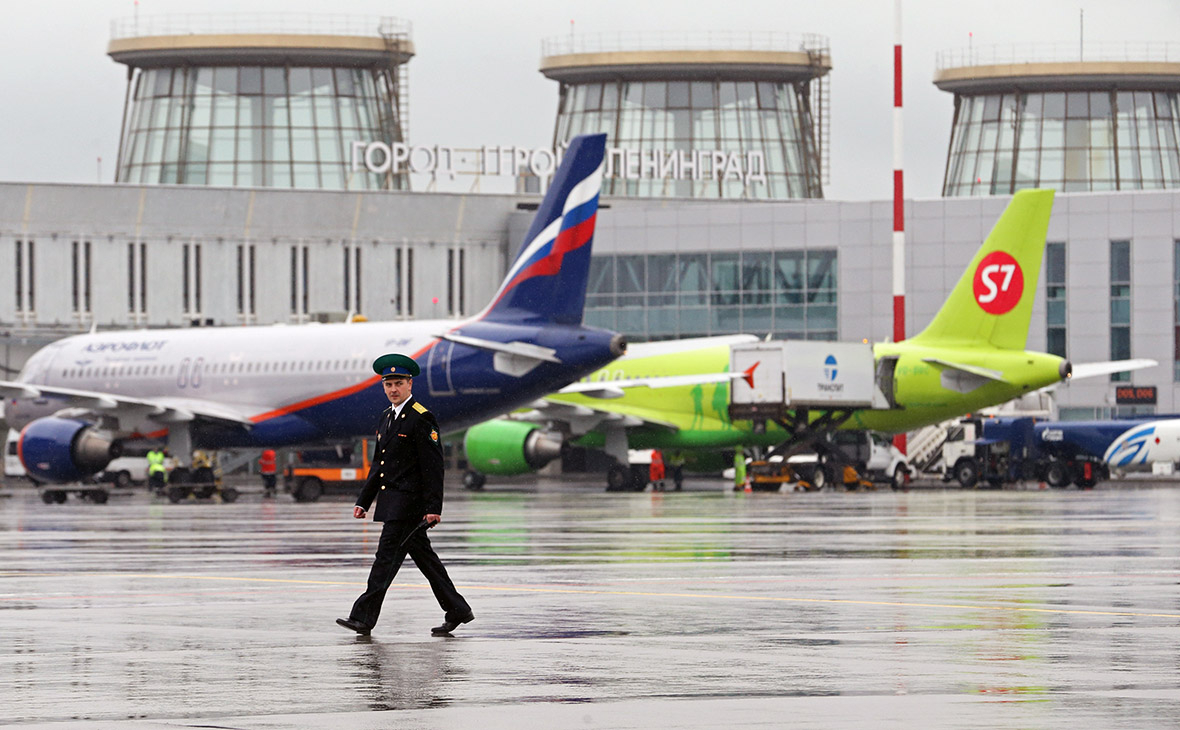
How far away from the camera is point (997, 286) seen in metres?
54.5

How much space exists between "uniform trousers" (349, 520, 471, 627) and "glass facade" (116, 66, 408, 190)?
307ft

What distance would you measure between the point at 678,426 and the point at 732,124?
5555 cm

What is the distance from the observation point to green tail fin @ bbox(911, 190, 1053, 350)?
178 ft

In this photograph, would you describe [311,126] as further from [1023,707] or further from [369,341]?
[1023,707]

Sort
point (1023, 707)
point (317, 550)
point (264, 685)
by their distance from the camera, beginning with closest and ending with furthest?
point (1023, 707) → point (264, 685) → point (317, 550)

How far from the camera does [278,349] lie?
4900 centimetres

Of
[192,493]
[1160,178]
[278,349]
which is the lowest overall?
[192,493]

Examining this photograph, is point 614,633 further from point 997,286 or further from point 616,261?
point 616,261

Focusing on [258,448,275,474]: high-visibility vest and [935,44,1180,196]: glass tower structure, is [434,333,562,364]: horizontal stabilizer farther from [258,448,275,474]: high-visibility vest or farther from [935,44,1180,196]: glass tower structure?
[935,44,1180,196]: glass tower structure

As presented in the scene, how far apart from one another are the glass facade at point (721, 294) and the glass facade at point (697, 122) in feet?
87.3

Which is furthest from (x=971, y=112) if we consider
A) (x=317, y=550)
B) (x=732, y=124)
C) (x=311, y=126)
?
(x=317, y=550)

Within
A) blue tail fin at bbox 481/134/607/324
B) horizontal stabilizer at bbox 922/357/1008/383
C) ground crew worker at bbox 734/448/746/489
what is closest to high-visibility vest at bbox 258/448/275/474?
blue tail fin at bbox 481/134/607/324

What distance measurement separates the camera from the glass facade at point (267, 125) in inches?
4210

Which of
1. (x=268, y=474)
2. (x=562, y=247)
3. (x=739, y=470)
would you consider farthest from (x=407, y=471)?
(x=739, y=470)
